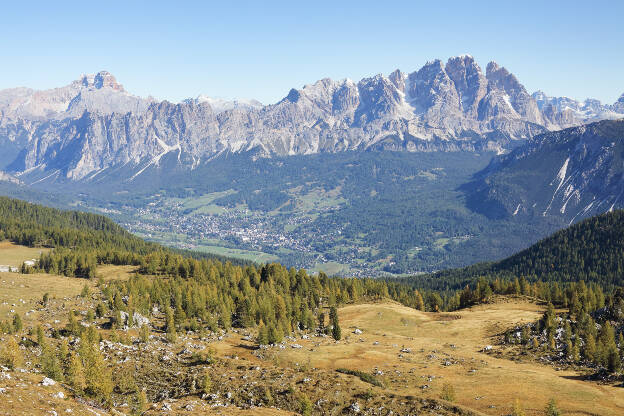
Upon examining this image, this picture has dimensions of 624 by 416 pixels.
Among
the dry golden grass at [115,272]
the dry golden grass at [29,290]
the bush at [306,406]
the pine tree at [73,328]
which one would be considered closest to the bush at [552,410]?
the bush at [306,406]

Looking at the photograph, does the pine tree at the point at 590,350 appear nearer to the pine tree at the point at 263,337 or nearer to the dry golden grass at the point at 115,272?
the pine tree at the point at 263,337

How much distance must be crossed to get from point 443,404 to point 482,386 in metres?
18.7

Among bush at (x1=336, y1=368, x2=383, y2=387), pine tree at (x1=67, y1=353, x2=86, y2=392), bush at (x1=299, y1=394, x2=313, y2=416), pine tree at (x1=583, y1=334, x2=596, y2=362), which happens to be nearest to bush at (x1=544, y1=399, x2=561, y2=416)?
bush at (x1=336, y1=368, x2=383, y2=387)

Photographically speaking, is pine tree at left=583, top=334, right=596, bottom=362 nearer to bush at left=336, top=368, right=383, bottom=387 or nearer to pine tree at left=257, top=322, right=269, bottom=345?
bush at left=336, top=368, right=383, bottom=387

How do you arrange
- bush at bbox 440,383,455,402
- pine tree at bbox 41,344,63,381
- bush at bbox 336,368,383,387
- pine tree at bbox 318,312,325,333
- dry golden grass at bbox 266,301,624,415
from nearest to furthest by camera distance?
pine tree at bbox 41,344,63,381
bush at bbox 440,383,455,402
dry golden grass at bbox 266,301,624,415
bush at bbox 336,368,383,387
pine tree at bbox 318,312,325,333

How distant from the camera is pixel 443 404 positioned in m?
72.1

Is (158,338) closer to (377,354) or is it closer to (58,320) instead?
(58,320)

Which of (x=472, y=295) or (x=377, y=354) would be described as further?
(x=472, y=295)

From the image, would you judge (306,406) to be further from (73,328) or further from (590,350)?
(590,350)

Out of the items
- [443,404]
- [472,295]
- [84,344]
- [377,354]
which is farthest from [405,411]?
[472,295]

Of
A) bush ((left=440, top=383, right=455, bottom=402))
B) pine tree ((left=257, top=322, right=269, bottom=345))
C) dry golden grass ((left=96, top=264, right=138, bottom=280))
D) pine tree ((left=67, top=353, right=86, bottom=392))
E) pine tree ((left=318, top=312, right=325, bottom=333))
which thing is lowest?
pine tree ((left=318, top=312, right=325, bottom=333))

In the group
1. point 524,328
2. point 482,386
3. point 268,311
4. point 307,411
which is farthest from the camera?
point 268,311

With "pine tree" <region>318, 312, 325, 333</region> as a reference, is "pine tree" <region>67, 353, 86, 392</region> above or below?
above

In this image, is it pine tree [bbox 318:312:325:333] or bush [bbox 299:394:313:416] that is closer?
bush [bbox 299:394:313:416]
